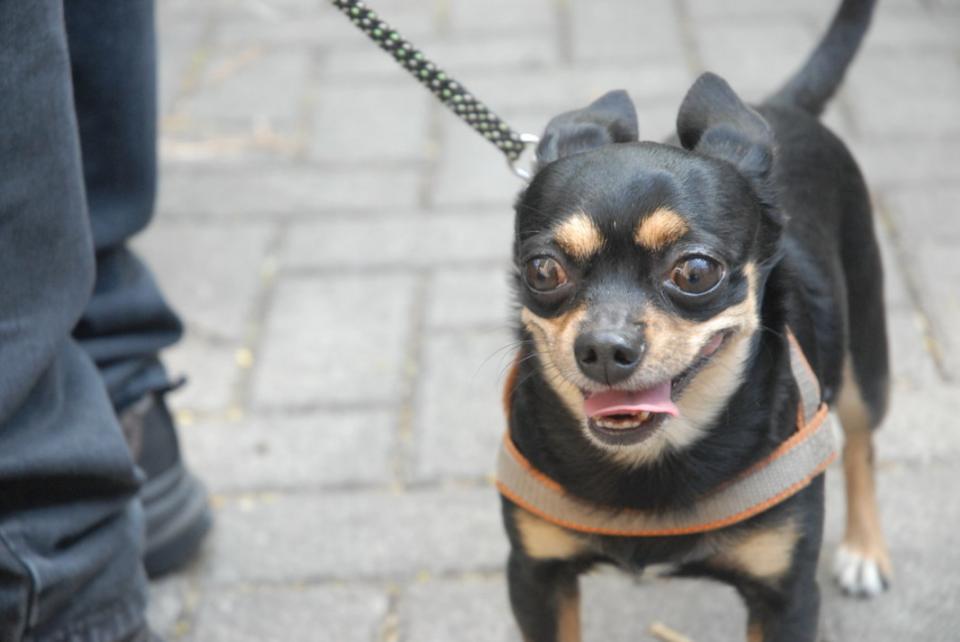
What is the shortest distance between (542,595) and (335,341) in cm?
134

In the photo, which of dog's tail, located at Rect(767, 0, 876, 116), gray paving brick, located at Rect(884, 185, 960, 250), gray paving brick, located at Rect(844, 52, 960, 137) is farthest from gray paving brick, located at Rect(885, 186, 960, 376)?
dog's tail, located at Rect(767, 0, 876, 116)

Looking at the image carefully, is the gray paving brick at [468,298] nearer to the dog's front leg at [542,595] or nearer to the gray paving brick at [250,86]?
the gray paving brick at [250,86]

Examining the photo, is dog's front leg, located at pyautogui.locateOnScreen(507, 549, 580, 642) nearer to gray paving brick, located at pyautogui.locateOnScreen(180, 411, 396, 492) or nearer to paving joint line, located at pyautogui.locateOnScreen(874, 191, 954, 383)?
gray paving brick, located at pyautogui.locateOnScreen(180, 411, 396, 492)

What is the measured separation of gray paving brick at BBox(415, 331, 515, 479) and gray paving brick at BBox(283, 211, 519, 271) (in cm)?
36

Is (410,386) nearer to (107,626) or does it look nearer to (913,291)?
(107,626)

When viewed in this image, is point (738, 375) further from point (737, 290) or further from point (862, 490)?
point (862, 490)

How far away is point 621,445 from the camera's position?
176 cm

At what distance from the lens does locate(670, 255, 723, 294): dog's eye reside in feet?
5.63

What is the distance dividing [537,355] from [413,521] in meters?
0.83

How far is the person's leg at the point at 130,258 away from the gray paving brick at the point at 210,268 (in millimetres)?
777

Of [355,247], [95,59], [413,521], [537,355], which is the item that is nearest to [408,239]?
[355,247]

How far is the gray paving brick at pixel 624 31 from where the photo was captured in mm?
4430

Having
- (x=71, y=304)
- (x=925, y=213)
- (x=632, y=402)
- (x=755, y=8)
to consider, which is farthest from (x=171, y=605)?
(x=755, y=8)

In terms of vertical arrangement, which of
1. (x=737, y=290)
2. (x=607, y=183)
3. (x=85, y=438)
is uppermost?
(x=607, y=183)
